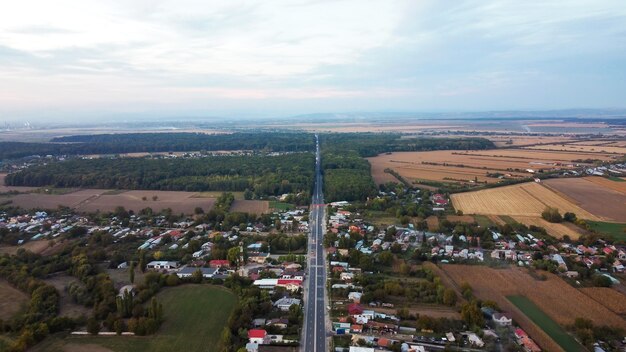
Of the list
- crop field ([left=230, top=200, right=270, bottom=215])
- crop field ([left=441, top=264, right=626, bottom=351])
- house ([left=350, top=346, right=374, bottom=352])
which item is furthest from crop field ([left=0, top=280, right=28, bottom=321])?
crop field ([left=441, top=264, right=626, bottom=351])

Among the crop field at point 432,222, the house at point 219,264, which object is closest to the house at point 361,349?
the house at point 219,264

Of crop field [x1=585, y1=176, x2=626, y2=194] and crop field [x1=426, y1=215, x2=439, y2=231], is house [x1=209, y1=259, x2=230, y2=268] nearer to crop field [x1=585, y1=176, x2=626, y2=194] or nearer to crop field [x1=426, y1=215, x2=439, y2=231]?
crop field [x1=426, y1=215, x2=439, y2=231]

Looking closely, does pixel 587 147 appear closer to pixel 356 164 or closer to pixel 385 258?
pixel 356 164

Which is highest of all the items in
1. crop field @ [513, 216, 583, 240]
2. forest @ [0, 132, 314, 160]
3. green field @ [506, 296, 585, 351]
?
forest @ [0, 132, 314, 160]

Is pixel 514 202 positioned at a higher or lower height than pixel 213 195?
lower

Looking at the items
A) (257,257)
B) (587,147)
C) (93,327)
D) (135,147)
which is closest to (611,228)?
(257,257)

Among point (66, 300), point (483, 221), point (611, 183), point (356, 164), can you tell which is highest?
point (356, 164)
